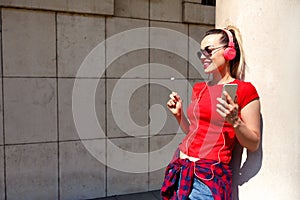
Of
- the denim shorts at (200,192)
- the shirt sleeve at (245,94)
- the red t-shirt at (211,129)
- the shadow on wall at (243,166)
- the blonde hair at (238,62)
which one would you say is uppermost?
the blonde hair at (238,62)

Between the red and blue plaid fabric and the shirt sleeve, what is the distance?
1.15 ft

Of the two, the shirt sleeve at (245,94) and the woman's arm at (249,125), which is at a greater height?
the shirt sleeve at (245,94)

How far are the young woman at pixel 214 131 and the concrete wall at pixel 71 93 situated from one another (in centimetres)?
242

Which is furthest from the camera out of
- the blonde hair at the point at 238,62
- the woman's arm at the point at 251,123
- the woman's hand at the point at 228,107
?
the blonde hair at the point at 238,62

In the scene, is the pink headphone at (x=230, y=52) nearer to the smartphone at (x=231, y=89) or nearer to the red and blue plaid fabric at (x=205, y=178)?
the smartphone at (x=231, y=89)

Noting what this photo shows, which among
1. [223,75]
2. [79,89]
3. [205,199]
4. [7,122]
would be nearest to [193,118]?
[223,75]

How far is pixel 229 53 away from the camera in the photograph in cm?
148

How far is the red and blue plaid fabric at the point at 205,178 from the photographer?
1460mm

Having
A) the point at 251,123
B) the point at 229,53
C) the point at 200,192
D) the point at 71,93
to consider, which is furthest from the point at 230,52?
the point at 71,93

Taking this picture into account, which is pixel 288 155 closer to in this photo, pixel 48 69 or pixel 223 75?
pixel 223 75

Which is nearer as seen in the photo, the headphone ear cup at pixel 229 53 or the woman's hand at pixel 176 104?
the headphone ear cup at pixel 229 53

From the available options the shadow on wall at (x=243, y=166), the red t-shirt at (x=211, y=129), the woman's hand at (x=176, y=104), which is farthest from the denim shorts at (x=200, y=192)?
the woman's hand at (x=176, y=104)

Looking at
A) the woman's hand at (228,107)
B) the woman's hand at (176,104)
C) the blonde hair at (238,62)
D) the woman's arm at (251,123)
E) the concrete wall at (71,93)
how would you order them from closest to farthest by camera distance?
the woman's hand at (228,107), the woman's arm at (251,123), the blonde hair at (238,62), the woman's hand at (176,104), the concrete wall at (71,93)

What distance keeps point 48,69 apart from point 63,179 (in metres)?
1.42
